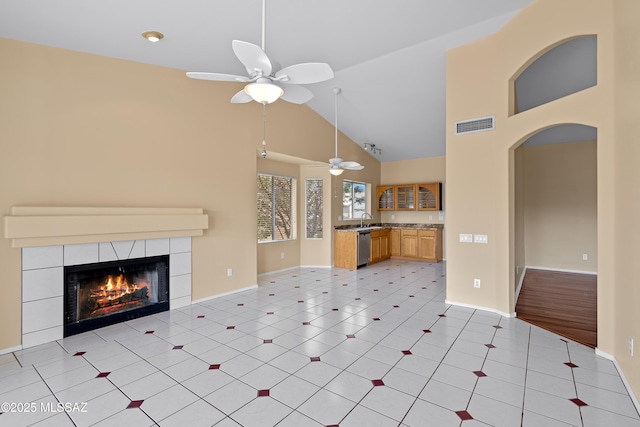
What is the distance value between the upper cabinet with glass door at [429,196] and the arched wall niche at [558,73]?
3.32m

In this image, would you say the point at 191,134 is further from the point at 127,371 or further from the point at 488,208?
the point at 488,208

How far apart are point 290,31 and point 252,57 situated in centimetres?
204

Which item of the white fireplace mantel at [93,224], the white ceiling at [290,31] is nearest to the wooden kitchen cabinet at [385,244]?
the white ceiling at [290,31]

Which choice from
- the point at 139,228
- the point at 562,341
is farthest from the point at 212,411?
the point at 562,341

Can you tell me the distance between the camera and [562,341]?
3443mm

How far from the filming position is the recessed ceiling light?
11.6ft

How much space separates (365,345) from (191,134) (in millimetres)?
3853

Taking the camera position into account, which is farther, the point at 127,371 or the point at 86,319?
the point at 86,319

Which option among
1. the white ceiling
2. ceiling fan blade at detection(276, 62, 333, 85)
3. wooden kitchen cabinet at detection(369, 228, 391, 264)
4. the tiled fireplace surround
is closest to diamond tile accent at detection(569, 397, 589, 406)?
ceiling fan blade at detection(276, 62, 333, 85)

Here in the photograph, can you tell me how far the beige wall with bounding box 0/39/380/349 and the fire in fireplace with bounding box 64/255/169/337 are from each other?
461 mm

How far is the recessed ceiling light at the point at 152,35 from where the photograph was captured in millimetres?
3541

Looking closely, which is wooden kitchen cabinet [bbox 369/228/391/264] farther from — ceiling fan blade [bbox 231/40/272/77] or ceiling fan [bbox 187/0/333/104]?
ceiling fan blade [bbox 231/40/272/77]

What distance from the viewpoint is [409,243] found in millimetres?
8922

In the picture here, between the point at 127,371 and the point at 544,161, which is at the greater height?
the point at 544,161
